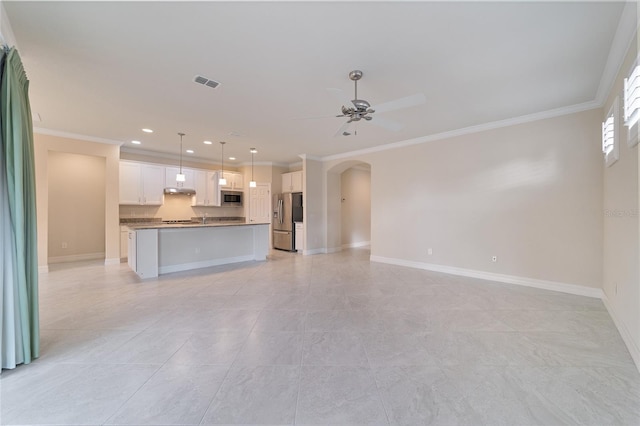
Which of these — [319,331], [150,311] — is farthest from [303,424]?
[150,311]

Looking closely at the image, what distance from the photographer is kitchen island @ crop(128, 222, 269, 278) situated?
15.3ft

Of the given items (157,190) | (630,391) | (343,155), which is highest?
(343,155)

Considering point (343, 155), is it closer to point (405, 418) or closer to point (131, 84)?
point (131, 84)

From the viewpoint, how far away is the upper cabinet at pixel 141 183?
246 inches

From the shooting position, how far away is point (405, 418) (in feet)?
5.04

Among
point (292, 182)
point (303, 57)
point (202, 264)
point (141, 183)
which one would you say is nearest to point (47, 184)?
point (141, 183)

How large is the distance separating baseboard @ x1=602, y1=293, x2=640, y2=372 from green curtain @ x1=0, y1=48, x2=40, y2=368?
483cm

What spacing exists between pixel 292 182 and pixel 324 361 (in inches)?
247

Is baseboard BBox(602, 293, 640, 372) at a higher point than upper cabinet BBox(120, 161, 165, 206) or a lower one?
lower

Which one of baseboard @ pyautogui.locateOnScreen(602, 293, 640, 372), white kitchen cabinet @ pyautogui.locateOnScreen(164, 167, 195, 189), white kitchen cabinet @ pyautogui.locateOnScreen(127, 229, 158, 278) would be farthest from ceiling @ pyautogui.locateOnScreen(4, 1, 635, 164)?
baseboard @ pyautogui.locateOnScreen(602, 293, 640, 372)

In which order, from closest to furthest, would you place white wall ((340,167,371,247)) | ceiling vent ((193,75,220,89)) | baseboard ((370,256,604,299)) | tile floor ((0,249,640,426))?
1. tile floor ((0,249,640,426))
2. ceiling vent ((193,75,220,89))
3. baseboard ((370,256,604,299))
4. white wall ((340,167,371,247))

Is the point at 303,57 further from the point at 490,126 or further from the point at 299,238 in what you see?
the point at 299,238

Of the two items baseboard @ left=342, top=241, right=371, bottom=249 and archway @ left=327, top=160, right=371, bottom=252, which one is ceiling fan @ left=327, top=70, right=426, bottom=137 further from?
baseboard @ left=342, top=241, right=371, bottom=249

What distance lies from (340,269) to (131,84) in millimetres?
4529
